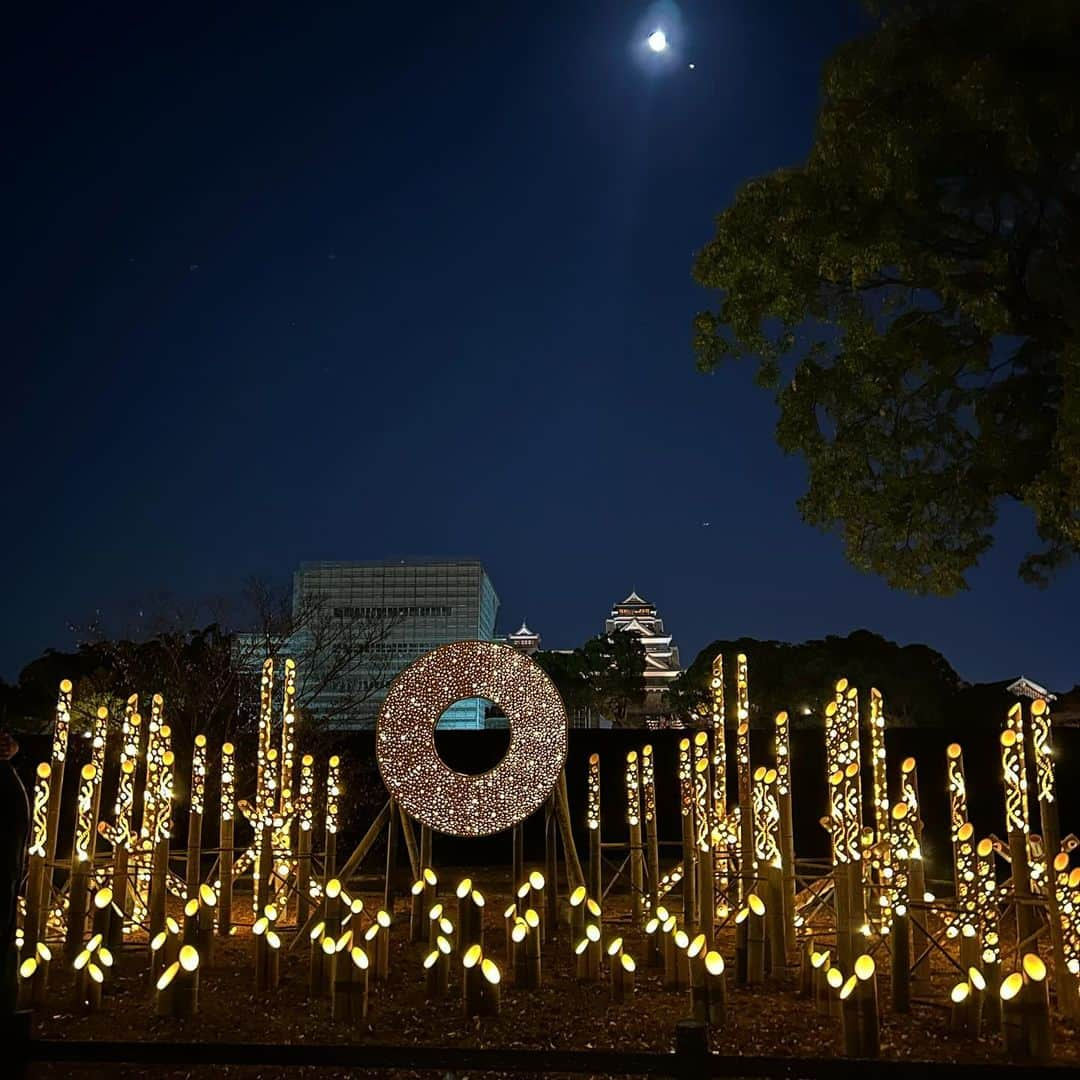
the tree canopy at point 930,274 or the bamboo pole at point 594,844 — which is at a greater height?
the tree canopy at point 930,274

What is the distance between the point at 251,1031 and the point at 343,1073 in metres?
0.59

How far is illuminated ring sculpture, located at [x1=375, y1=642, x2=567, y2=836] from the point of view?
524 cm

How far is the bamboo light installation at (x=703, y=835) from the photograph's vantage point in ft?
12.9

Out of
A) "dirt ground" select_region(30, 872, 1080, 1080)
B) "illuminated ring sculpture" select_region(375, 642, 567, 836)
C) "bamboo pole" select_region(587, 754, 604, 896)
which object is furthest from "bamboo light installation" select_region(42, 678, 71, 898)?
"bamboo pole" select_region(587, 754, 604, 896)

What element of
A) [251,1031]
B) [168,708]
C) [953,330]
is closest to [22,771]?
[168,708]

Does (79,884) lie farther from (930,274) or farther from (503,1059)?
(930,274)

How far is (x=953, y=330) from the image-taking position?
674 centimetres

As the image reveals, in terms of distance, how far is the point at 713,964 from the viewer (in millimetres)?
3533

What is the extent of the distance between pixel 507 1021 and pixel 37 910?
190 cm

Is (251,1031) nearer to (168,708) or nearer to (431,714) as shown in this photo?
(431,714)

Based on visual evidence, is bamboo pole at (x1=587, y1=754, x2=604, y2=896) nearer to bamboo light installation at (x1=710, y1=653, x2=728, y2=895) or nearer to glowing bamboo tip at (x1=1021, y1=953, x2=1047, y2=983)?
bamboo light installation at (x1=710, y1=653, x2=728, y2=895)

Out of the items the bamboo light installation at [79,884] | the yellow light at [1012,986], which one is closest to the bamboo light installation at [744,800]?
the yellow light at [1012,986]

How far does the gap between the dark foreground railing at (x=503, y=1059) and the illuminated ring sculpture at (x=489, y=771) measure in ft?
10.0

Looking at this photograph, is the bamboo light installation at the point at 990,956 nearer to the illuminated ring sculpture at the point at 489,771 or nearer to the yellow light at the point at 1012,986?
the yellow light at the point at 1012,986
